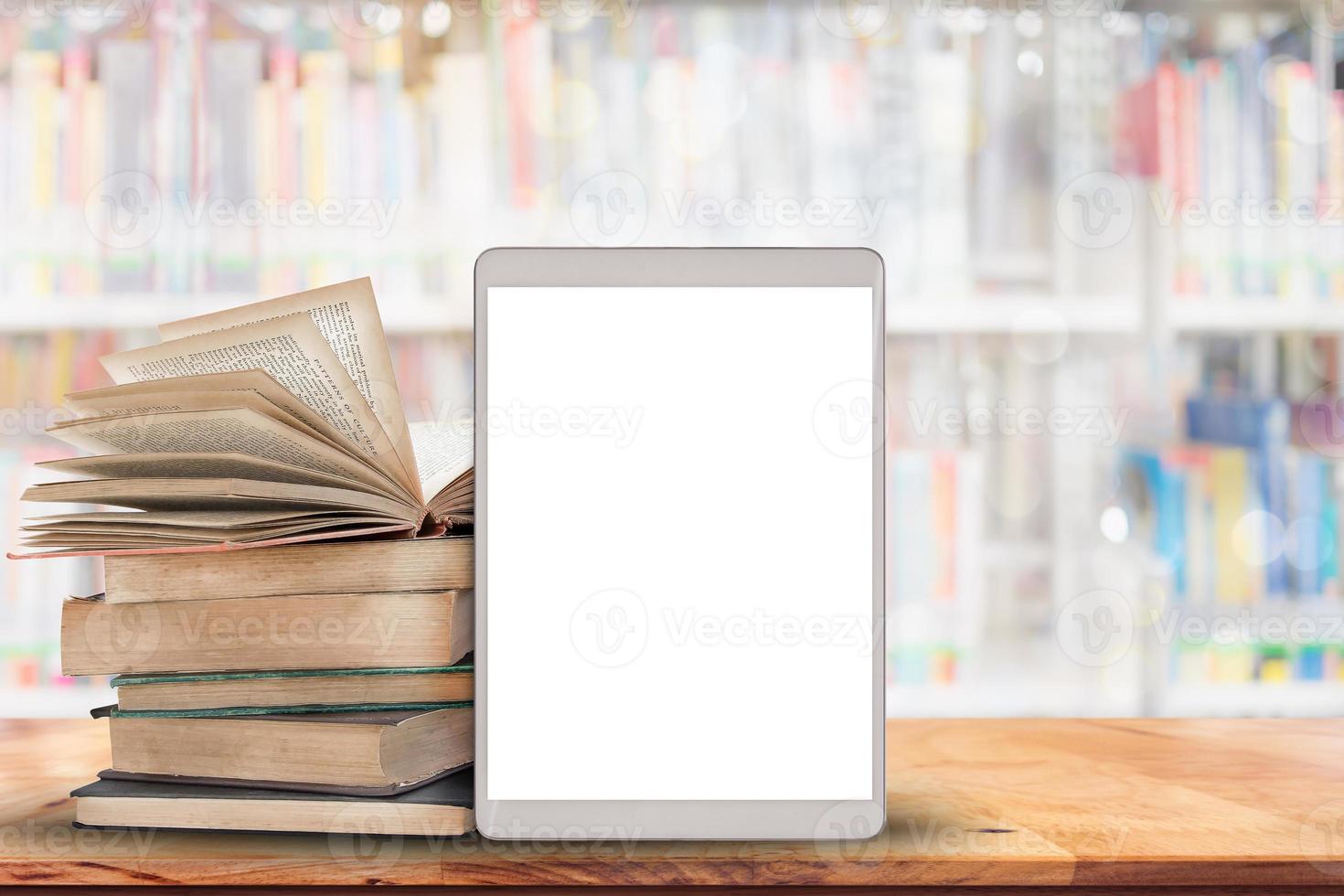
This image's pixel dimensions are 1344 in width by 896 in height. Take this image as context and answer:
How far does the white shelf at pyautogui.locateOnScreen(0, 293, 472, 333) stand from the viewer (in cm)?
137

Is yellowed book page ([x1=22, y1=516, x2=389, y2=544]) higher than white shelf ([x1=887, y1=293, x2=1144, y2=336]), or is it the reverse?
white shelf ([x1=887, y1=293, x2=1144, y2=336])

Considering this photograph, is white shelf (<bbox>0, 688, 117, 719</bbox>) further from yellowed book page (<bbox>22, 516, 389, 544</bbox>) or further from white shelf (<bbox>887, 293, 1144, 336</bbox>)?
white shelf (<bbox>887, 293, 1144, 336</bbox>)

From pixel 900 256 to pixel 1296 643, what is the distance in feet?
2.70

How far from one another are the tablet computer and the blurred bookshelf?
925mm

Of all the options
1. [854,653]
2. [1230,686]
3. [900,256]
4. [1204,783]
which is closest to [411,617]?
[854,653]

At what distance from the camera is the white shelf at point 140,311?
53.8 inches

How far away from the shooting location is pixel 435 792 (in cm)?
51

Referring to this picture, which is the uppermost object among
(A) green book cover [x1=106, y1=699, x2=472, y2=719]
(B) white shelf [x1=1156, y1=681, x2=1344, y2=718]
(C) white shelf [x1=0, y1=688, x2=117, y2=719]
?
(A) green book cover [x1=106, y1=699, x2=472, y2=719]

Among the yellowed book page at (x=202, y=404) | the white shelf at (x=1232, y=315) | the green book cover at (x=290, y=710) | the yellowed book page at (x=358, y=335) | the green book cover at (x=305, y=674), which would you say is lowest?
the green book cover at (x=290, y=710)

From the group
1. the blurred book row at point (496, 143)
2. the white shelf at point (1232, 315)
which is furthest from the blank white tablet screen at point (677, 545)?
the white shelf at point (1232, 315)

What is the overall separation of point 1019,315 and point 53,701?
Answer: 1.45 m

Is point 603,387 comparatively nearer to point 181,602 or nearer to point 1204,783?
point 181,602

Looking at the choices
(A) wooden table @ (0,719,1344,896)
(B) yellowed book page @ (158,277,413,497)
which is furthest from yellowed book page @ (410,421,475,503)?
(A) wooden table @ (0,719,1344,896)

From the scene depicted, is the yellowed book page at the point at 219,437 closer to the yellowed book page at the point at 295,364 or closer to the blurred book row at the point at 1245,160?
the yellowed book page at the point at 295,364
